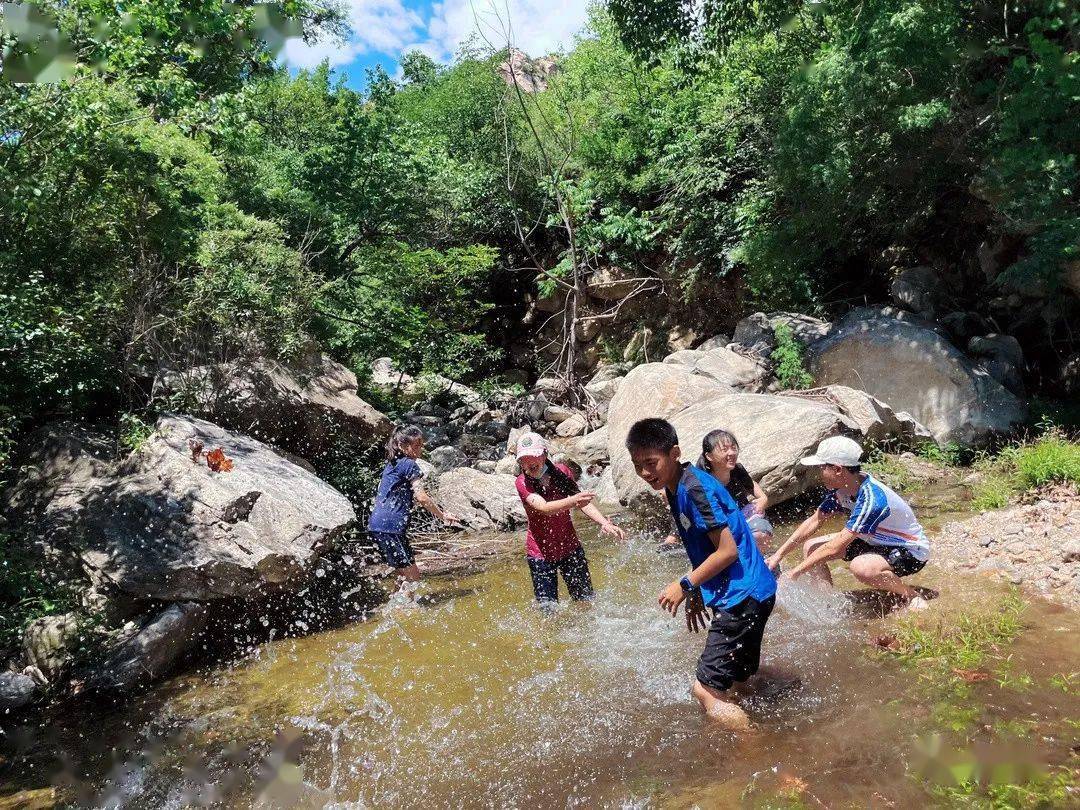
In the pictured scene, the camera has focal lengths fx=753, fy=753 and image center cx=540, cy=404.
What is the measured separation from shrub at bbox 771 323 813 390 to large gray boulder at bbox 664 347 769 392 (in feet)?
0.83

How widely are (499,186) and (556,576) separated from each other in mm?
14944

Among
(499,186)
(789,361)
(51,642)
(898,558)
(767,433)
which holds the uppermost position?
(499,186)

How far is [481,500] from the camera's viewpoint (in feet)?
32.2

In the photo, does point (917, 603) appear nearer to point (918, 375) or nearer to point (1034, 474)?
point (1034, 474)

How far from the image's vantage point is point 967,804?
112 inches

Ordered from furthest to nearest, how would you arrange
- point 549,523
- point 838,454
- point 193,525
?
point 193,525
point 549,523
point 838,454

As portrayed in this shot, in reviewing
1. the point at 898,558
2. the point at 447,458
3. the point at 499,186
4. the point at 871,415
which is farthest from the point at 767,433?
the point at 499,186

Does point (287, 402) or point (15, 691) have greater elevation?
point (287, 402)

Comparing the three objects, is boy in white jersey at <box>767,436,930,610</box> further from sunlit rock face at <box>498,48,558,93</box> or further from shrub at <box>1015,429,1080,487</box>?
sunlit rock face at <box>498,48,558,93</box>

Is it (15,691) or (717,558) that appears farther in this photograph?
(15,691)

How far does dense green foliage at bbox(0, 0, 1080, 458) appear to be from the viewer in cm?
718

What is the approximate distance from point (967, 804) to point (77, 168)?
819 cm

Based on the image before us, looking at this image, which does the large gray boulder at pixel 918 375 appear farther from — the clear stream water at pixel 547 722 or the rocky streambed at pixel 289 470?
the clear stream water at pixel 547 722

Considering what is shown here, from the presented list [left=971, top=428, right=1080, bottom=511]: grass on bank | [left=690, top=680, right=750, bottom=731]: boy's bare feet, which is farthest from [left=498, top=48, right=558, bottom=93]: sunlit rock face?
[left=690, top=680, right=750, bottom=731]: boy's bare feet
